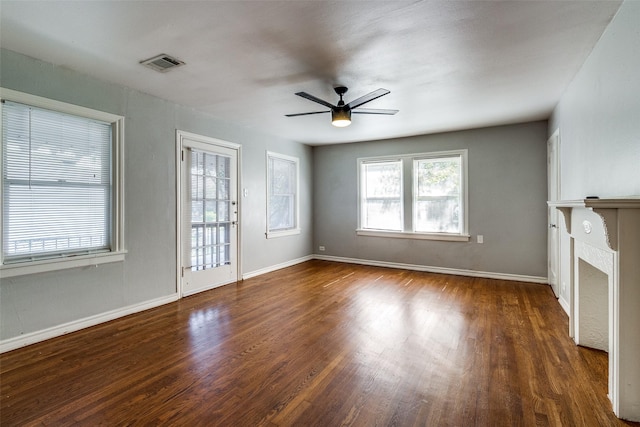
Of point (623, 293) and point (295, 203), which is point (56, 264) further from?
point (623, 293)

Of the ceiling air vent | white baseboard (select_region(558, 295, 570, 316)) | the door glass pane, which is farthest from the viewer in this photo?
the door glass pane

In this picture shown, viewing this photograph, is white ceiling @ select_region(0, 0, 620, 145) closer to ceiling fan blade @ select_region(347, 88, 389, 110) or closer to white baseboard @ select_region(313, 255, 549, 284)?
ceiling fan blade @ select_region(347, 88, 389, 110)

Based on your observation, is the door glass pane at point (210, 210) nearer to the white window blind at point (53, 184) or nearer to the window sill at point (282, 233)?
the window sill at point (282, 233)

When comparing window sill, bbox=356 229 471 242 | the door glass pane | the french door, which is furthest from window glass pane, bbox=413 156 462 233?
the door glass pane

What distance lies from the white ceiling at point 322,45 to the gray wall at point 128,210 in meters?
0.18

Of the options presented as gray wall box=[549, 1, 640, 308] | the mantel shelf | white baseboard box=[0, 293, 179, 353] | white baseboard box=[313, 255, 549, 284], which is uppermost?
gray wall box=[549, 1, 640, 308]

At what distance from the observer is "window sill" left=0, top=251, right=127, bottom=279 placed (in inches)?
101

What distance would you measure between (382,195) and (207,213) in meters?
3.34

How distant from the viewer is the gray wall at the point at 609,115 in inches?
72.0

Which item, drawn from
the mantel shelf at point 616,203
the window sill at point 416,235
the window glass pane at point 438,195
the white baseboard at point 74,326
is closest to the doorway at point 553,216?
the window sill at point 416,235

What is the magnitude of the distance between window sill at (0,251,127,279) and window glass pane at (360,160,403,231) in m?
4.29

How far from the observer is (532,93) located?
11.5 ft

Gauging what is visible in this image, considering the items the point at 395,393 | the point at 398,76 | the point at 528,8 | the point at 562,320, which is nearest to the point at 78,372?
the point at 395,393

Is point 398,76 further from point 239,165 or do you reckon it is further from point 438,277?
point 438,277
